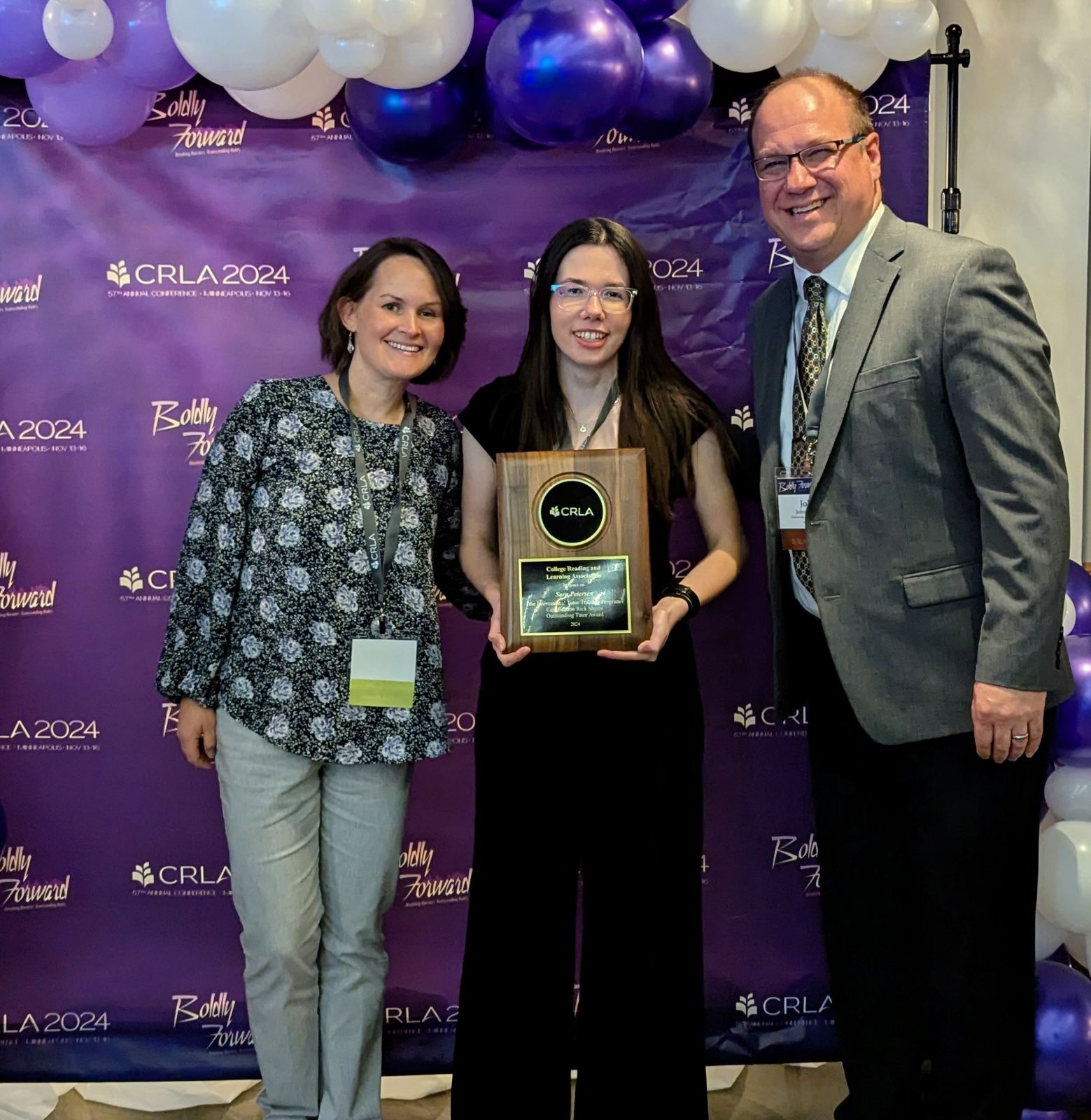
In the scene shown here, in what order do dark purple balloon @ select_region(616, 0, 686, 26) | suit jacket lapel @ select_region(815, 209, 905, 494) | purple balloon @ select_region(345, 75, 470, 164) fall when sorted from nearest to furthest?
suit jacket lapel @ select_region(815, 209, 905, 494) < dark purple balloon @ select_region(616, 0, 686, 26) < purple balloon @ select_region(345, 75, 470, 164)

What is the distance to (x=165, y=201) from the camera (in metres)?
2.60

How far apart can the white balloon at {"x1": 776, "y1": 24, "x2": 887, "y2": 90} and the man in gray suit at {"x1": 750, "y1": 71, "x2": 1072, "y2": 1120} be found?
440 mm

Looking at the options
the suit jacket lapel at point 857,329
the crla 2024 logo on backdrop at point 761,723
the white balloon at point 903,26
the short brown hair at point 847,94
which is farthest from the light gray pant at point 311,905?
the white balloon at point 903,26

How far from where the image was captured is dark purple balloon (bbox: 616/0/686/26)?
2238 millimetres

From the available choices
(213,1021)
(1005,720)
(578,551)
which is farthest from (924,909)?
(213,1021)

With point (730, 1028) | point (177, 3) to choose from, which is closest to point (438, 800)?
point (730, 1028)

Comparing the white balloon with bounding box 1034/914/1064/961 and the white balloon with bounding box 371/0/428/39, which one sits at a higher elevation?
the white balloon with bounding box 371/0/428/39

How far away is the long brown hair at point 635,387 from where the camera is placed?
2.02 meters

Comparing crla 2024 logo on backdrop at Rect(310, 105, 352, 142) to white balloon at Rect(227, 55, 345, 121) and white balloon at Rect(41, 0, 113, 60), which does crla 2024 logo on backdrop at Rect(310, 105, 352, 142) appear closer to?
white balloon at Rect(227, 55, 345, 121)

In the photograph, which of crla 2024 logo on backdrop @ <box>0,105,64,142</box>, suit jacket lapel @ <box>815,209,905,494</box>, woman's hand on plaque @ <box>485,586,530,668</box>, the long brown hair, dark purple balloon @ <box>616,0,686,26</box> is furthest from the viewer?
crla 2024 logo on backdrop @ <box>0,105,64,142</box>

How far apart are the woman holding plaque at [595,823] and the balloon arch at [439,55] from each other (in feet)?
1.14

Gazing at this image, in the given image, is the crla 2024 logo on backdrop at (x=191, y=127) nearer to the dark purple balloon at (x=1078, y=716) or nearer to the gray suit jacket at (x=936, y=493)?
the gray suit jacket at (x=936, y=493)

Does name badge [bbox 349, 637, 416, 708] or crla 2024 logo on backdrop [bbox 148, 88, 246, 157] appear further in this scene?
crla 2024 logo on backdrop [bbox 148, 88, 246, 157]

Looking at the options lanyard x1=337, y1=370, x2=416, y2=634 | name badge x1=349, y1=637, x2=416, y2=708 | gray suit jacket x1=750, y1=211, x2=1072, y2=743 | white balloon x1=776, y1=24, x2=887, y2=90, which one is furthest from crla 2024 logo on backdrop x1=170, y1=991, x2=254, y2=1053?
white balloon x1=776, y1=24, x2=887, y2=90
